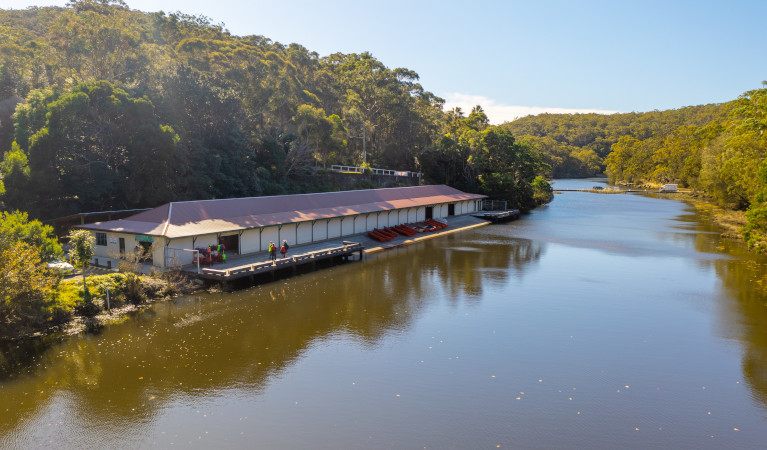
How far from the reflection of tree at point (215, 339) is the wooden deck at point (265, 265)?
1.01 m

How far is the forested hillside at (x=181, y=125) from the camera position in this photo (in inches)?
1300

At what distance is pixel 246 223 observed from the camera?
103 ft

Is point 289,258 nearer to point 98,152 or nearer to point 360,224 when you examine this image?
point 360,224

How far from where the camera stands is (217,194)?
4309 cm

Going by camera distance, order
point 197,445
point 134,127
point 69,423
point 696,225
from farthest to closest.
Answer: point 696,225, point 134,127, point 69,423, point 197,445

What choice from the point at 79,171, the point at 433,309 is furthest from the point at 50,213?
the point at 433,309

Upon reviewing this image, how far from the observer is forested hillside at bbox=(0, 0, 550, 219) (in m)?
33.0

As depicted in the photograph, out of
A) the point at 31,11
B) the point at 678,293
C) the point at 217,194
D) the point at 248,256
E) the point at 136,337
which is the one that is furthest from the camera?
the point at 31,11

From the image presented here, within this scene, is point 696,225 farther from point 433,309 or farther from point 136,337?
point 136,337

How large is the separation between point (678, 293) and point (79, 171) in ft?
127

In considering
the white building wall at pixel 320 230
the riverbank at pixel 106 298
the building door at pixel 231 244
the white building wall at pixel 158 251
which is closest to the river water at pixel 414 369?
the riverbank at pixel 106 298

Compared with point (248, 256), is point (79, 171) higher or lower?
higher

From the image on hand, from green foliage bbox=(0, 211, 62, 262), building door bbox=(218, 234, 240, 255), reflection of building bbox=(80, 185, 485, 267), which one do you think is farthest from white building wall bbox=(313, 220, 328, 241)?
green foliage bbox=(0, 211, 62, 262)

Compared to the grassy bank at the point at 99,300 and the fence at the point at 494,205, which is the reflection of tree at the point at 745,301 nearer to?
the grassy bank at the point at 99,300
